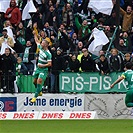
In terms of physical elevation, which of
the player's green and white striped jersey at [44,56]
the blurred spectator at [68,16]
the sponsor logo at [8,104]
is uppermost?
the blurred spectator at [68,16]

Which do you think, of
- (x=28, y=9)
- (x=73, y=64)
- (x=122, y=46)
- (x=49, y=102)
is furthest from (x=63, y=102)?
(x=28, y=9)

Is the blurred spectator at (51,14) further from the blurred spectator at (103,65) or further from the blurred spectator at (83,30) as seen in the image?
the blurred spectator at (103,65)

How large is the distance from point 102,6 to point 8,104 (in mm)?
6167

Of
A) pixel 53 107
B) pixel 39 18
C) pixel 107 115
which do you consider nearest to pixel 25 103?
pixel 53 107

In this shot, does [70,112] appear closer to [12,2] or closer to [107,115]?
[107,115]

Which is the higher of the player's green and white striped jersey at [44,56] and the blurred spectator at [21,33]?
the blurred spectator at [21,33]

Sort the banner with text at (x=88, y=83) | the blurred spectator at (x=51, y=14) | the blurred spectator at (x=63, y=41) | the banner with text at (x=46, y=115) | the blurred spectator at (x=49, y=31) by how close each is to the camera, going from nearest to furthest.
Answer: the banner with text at (x=46, y=115) → the banner with text at (x=88, y=83) → the blurred spectator at (x=63, y=41) → the blurred spectator at (x=49, y=31) → the blurred spectator at (x=51, y=14)

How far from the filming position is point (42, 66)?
1916 centimetres

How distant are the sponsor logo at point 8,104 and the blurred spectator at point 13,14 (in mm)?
4671

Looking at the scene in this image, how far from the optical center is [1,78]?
1950 centimetres

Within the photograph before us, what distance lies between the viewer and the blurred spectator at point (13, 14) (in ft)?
76.4

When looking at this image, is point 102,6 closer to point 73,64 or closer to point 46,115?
point 73,64

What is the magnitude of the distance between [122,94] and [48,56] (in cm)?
293

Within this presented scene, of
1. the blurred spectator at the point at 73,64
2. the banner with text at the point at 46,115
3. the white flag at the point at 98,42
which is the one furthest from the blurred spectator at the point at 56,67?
the white flag at the point at 98,42
